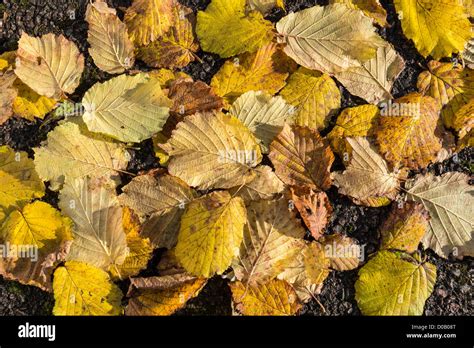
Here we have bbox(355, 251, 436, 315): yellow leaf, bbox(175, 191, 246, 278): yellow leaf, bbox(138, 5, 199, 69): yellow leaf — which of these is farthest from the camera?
bbox(138, 5, 199, 69): yellow leaf

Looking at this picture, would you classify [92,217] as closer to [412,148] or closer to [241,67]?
[241,67]

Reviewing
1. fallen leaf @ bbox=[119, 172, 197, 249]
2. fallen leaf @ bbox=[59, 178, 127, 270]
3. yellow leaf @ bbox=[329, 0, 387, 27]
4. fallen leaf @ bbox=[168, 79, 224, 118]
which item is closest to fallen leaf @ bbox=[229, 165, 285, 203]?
fallen leaf @ bbox=[119, 172, 197, 249]

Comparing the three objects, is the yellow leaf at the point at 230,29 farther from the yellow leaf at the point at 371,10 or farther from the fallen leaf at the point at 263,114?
the yellow leaf at the point at 371,10

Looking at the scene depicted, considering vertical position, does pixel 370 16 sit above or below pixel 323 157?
above

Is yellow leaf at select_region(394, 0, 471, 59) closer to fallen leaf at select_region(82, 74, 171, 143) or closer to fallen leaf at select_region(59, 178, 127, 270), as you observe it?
fallen leaf at select_region(82, 74, 171, 143)

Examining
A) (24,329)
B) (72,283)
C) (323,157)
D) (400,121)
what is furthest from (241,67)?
(24,329)

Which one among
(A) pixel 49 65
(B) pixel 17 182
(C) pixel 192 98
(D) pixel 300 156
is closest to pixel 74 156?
(B) pixel 17 182
